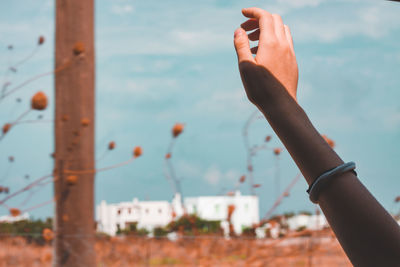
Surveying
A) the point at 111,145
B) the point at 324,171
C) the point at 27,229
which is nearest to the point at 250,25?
the point at 324,171

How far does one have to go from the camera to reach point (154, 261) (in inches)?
78.4

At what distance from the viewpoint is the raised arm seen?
37 centimetres

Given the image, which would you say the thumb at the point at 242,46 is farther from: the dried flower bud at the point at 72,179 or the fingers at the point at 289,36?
the dried flower bud at the point at 72,179

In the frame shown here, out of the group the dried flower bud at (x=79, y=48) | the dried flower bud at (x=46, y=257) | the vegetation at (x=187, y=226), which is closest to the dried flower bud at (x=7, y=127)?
the dried flower bud at (x=79, y=48)

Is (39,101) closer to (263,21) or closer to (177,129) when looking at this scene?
(177,129)

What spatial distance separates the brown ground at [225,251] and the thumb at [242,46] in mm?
1505

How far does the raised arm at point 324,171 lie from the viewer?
37 centimetres

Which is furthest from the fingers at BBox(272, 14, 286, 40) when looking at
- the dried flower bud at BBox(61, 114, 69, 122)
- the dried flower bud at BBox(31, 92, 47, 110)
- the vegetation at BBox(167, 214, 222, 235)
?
the vegetation at BBox(167, 214, 222, 235)

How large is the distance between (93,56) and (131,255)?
2.87 ft

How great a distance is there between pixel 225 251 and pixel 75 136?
0.80 metres

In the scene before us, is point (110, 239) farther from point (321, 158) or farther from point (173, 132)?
point (321, 158)

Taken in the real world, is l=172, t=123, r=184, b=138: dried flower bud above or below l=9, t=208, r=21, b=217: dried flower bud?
above

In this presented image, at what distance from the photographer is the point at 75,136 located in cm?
200

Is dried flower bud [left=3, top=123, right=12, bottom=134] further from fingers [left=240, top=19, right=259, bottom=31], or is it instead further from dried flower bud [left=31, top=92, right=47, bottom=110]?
fingers [left=240, top=19, right=259, bottom=31]
